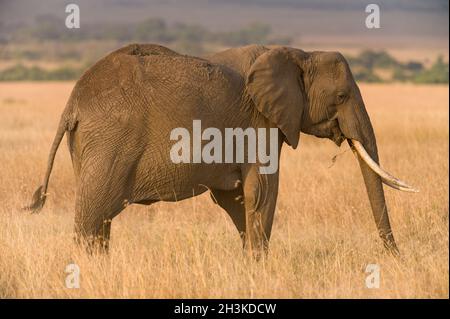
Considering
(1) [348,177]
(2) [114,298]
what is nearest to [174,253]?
(2) [114,298]

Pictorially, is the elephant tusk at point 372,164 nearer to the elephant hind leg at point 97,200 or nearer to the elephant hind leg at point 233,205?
the elephant hind leg at point 233,205

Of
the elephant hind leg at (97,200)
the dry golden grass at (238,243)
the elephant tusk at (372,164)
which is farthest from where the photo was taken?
the elephant tusk at (372,164)

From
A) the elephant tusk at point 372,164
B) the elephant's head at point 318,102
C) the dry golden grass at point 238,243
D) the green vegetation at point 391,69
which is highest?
the green vegetation at point 391,69

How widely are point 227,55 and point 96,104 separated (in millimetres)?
1325

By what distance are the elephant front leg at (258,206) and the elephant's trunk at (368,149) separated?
2.30 feet

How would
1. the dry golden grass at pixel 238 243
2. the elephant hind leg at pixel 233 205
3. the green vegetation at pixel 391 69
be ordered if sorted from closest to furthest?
the dry golden grass at pixel 238 243 → the elephant hind leg at pixel 233 205 → the green vegetation at pixel 391 69

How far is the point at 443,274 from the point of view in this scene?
6.55m

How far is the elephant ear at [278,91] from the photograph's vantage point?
750cm

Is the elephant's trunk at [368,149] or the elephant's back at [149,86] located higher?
the elephant's back at [149,86]

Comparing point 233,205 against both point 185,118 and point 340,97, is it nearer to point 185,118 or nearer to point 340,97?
point 185,118

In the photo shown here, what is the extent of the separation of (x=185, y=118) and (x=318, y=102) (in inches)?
45.8

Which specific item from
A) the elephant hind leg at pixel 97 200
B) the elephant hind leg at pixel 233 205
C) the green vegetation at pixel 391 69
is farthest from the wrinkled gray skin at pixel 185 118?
the green vegetation at pixel 391 69

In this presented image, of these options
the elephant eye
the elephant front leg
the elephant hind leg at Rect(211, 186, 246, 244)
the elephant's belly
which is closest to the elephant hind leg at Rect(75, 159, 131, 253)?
the elephant's belly
